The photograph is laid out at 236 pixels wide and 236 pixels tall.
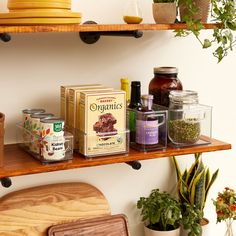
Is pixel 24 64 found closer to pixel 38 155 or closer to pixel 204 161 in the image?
pixel 38 155

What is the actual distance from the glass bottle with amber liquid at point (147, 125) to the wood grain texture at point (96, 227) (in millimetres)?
294

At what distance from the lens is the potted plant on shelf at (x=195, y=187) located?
1.71m

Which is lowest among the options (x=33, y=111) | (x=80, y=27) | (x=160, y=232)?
(x=160, y=232)

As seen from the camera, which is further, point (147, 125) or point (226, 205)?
point (226, 205)

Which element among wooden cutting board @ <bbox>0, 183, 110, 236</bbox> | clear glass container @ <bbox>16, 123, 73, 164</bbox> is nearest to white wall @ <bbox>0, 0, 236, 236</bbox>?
wooden cutting board @ <bbox>0, 183, 110, 236</bbox>

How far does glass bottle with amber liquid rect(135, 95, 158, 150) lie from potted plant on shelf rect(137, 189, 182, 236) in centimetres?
30

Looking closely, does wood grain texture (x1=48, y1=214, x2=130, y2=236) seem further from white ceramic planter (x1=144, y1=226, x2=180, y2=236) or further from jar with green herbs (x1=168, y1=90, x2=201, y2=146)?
jar with green herbs (x1=168, y1=90, x2=201, y2=146)

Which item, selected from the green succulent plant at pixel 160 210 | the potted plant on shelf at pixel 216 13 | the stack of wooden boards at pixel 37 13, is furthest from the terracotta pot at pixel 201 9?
the green succulent plant at pixel 160 210

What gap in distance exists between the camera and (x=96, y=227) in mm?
1558

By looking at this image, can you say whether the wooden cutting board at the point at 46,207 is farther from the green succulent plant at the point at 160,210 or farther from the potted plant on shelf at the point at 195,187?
the potted plant on shelf at the point at 195,187

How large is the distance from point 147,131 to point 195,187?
39cm

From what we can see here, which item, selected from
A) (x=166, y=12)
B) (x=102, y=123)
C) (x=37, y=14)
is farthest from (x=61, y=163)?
(x=166, y=12)

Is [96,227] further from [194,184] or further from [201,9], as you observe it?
[201,9]

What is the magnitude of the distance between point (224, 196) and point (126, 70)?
0.54 metres
